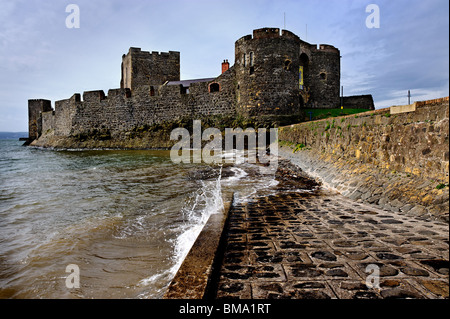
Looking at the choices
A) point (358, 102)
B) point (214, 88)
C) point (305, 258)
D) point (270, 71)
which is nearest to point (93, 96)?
point (214, 88)

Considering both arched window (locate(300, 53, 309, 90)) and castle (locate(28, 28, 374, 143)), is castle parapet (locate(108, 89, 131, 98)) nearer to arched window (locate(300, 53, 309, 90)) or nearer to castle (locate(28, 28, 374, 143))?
castle (locate(28, 28, 374, 143))

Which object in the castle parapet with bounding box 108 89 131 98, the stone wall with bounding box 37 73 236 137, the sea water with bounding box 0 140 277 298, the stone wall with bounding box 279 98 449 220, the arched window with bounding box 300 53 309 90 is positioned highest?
the arched window with bounding box 300 53 309 90

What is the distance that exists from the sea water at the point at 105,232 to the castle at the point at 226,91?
12.7 m

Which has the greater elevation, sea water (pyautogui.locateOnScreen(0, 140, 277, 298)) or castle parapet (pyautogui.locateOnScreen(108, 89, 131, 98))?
castle parapet (pyautogui.locateOnScreen(108, 89, 131, 98))

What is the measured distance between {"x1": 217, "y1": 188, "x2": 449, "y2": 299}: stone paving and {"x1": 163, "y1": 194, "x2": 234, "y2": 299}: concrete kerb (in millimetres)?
121

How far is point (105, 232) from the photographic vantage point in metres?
4.10

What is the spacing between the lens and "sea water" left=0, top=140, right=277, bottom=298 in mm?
2674

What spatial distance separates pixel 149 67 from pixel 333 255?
32.9m

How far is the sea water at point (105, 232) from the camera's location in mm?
2674

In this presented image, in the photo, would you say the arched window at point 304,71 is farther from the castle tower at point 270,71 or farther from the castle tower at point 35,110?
the castle tower at point 35,110

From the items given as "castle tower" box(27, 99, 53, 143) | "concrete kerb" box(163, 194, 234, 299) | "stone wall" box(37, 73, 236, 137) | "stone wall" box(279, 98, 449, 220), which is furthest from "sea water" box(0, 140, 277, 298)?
"castle tower" box(27, 99, 53, 143)

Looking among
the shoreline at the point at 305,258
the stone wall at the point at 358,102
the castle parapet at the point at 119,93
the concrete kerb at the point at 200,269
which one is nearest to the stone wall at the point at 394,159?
the shoreline at the point at 305,258

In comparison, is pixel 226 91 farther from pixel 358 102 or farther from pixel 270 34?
pixel 358 102

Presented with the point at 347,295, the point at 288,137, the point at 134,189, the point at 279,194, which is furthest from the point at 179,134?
the point at 347,295
